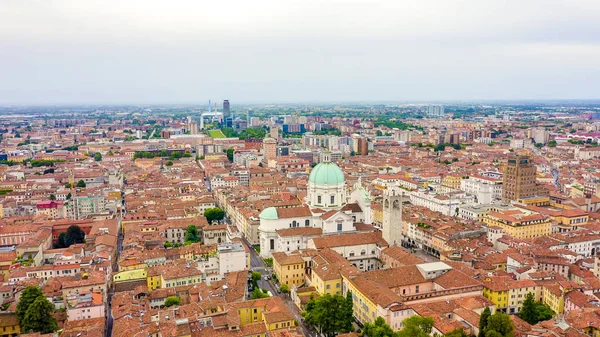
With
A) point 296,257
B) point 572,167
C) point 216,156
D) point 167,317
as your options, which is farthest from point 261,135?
point 167,317

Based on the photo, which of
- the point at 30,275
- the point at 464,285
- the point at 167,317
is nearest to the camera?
the point at 167,317

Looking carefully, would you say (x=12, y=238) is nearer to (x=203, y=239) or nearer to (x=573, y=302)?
(x=203, y=239)

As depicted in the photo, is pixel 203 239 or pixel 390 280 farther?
pixel 203 239

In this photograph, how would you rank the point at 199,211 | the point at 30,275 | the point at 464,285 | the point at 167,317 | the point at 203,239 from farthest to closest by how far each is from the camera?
1. the point at 199,211
2. the point at 203,239
3. the point at 30,275
4. the point at 464,285
5. the point at 167,317

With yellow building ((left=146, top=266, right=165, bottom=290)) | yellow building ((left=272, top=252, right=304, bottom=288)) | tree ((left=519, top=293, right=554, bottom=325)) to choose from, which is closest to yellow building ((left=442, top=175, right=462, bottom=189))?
yellow building ((left=272, top=252, right=304, bottom=288))

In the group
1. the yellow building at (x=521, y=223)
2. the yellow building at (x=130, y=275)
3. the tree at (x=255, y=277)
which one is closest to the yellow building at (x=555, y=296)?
the yellow building at (x=521, y=223)

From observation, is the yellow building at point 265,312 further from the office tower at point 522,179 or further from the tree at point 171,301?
the office tower at point 522,179

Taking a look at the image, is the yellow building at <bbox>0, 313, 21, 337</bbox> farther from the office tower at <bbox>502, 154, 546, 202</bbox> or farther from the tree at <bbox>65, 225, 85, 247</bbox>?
the office tower at <bbox>502, 154, 546, 202</bbox>
